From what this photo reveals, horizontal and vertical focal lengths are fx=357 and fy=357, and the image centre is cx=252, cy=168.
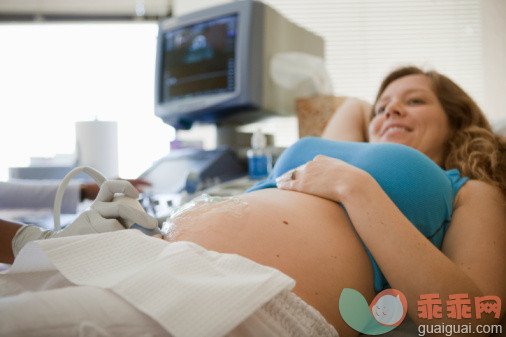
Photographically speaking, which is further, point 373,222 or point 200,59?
point 200,59

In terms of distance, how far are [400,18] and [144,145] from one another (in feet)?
→ 7.37

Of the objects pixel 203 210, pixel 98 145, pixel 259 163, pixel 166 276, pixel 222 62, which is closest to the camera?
pixel 166 276

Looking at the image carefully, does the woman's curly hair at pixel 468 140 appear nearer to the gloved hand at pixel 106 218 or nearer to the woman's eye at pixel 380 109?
the woman's eye at pixel 380 109

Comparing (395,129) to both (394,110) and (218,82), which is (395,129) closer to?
(394,110)

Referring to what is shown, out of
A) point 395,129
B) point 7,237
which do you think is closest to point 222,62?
point 395,129

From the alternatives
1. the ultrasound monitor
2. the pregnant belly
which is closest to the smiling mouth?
the pregnant belly

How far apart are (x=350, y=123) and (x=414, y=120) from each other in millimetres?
369

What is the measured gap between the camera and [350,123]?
4.47 feet

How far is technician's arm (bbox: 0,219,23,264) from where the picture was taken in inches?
27.4

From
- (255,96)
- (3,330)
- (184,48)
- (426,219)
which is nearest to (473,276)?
(426,219)

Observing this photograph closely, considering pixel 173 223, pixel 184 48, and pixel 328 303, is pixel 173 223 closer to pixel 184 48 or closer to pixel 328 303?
pixel 328 303

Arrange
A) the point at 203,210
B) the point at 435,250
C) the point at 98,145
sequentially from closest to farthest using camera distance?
the point at 435,250 → the point at 203,210 → the point at 98,145

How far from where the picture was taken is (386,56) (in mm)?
2857

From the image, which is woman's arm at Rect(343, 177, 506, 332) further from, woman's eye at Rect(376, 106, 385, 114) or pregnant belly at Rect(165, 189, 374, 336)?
woman's eye at Rect(376, 106, 385, 114)
